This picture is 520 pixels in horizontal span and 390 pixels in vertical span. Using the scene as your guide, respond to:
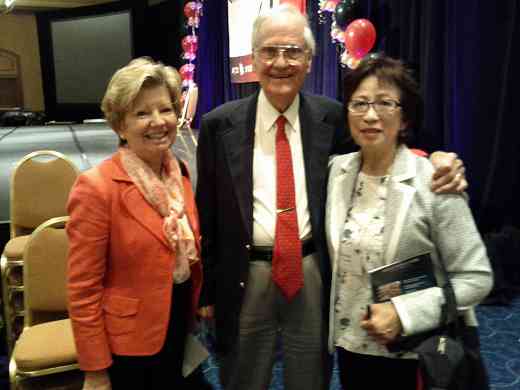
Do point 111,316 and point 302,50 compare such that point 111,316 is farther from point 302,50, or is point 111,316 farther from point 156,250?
point 302,50

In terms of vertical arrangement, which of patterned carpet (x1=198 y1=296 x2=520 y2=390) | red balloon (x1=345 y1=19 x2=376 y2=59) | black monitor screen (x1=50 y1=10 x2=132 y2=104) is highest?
black monitor screen (x1=50 y1=10 x2=132 y2=104)

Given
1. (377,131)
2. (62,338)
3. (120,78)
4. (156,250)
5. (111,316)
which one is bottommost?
(62,338)

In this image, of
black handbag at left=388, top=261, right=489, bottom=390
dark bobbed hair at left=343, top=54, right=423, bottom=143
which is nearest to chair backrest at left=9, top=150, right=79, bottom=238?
dark bobbed hair at left=343, top=54, right=423, bottom=143

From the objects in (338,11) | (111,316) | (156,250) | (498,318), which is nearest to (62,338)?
(111,316)

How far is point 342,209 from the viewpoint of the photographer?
1.40 m

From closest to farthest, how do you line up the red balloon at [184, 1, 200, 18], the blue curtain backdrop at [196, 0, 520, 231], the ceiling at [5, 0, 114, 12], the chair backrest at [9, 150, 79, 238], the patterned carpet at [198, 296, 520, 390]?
1. the patterned carpet at [198, 296, 520, 390]
2. the chair backrest at [9, 150, 79, 238]
3. the blue curtain backdrop at [196, 0, 520, 231]
4. the red balloon at [184, 1, 200, 18]
5. the ceiling at [5, 0, 114, 12]

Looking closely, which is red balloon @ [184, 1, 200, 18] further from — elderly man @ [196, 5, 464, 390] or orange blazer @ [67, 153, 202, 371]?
orange blazer @ [67, 153, 202, 371]

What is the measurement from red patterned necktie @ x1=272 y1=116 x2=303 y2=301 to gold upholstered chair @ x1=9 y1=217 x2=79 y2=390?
2.89 ft

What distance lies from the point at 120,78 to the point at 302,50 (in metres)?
0.60

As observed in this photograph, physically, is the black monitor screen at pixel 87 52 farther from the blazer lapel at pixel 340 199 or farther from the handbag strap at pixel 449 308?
the handbag strap at pixel 449 308

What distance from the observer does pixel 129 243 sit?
1.33 m

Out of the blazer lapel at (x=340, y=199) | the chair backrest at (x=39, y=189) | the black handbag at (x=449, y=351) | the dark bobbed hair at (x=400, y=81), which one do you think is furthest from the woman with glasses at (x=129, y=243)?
the chair backrest at (x=39, y=189)

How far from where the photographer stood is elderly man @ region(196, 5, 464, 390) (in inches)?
62.2

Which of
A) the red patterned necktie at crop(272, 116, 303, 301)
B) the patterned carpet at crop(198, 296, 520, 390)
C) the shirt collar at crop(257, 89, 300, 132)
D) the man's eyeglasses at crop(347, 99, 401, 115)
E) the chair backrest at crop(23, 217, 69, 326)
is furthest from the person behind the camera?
the patterned carpet at crop(198, 296, 520, 390)
